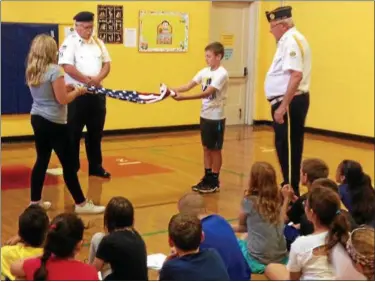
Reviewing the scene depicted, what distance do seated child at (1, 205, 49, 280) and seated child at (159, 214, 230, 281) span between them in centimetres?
55

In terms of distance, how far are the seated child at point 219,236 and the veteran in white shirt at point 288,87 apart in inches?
71.6

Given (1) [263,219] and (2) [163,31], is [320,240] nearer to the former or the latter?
(1) [263,219]

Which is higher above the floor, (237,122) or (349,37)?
(349,37)

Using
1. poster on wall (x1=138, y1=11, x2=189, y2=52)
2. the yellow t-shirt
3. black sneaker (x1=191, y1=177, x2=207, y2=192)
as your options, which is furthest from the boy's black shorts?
poster on wall (x1=138, y1=11, x2=189, y2=52)

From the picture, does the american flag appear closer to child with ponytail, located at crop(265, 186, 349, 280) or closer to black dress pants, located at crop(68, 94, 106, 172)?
black dress pants, located at crop(68, 94, 106, 172)

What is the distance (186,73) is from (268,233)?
19.2ft

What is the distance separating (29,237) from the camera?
2.58 metres

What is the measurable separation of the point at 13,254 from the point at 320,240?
132 cm

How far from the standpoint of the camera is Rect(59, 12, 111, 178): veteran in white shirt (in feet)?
16.8

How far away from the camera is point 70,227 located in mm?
2355

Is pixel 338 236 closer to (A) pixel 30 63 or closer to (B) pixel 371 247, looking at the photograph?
(B) pixel 371 247

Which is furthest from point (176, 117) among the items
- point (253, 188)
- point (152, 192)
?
point (253, 188)

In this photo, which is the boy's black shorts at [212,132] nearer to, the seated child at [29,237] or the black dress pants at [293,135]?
the black dress pants at [293,135]

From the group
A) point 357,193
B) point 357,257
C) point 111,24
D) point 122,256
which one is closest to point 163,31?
point 111,24
